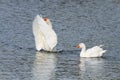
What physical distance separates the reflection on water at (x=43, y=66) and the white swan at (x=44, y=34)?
0.58 m

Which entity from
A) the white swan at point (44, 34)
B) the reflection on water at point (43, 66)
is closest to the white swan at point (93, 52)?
the reflection on water at point (43, 66)

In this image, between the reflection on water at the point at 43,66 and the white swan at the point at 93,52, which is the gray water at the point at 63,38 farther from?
the white swan at the point at 93,52

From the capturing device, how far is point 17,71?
71.9 ft

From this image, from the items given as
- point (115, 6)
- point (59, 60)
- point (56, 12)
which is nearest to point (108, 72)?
point (59, 60)

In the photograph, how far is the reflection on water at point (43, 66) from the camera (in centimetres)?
2133

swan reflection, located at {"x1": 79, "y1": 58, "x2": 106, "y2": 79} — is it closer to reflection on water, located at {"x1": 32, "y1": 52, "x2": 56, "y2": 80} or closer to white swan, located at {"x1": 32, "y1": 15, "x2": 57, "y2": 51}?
reflection on water, located at {"x1": 32, "y1": 52, "x2": 56, "y2": 80}

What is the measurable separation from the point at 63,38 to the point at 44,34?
1.89 meters

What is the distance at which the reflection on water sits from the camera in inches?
840

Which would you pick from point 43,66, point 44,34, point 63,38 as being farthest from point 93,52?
point 63,38

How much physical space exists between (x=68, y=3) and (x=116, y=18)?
22.1 ft

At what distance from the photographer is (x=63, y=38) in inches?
1148

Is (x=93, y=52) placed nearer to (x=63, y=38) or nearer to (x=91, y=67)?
(x=91, y=67)

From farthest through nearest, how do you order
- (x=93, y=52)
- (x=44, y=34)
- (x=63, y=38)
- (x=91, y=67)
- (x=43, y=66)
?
(x=63, y=38) → (x=44, y=34) → (x=93, y=52) → (x=91, y=67) → (x=43, y=66)

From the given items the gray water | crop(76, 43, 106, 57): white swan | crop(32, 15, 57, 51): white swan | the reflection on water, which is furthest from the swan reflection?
crop(32, 15, 57, 51): white swan
